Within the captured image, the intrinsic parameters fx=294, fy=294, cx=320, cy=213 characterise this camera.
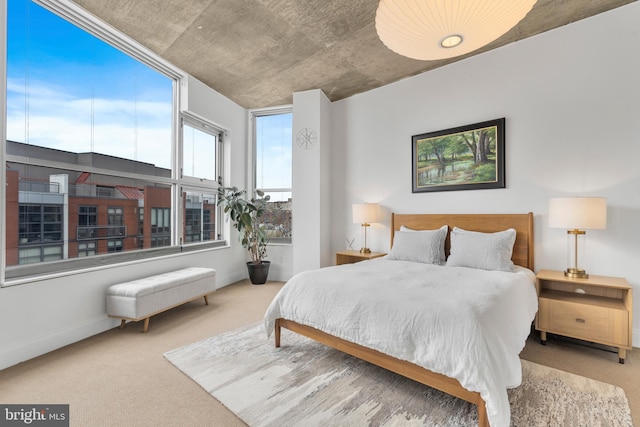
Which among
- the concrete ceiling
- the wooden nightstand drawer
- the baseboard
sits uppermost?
the concrete ceiling

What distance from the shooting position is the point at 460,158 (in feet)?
11.5

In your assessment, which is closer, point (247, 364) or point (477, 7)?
point (477, 7)

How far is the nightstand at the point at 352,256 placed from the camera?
3.92m

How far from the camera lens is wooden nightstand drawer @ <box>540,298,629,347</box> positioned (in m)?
2.26

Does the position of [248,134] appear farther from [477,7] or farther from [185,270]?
[477,7]

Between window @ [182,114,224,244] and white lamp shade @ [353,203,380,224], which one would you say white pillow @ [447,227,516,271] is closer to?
white lamp shade @ [353,203,380,224]

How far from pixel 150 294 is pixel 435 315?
263 cm

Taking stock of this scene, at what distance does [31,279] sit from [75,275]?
0.32 meters

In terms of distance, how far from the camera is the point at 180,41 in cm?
323

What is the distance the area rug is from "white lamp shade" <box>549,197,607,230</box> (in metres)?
1.18

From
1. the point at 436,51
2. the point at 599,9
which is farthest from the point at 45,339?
the point at 599,9

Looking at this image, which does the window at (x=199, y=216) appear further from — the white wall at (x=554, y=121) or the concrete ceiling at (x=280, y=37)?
the white wall at (x=554, y=121)

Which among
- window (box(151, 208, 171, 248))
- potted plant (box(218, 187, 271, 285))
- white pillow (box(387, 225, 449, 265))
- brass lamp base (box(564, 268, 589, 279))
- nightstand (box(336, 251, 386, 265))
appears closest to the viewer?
brass lamp base (box(564, 268, 589, 279))

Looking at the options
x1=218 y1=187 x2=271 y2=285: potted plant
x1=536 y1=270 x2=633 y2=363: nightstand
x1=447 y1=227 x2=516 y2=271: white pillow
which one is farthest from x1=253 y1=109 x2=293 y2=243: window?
x1=536 y1=270 x2=633 y2=363: nightstand
